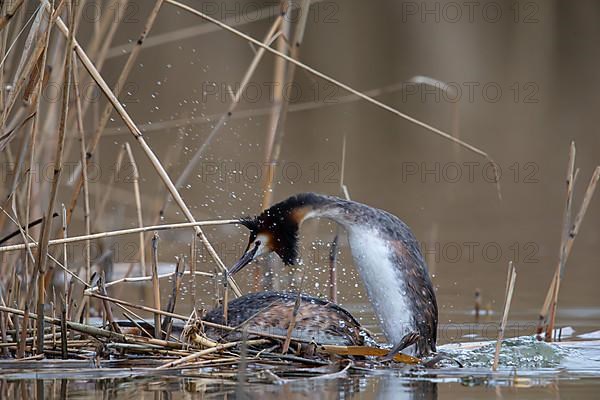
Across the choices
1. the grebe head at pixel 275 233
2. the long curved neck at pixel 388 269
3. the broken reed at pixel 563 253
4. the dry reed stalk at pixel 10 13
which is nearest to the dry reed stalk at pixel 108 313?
the grebe head at pixel 275 233

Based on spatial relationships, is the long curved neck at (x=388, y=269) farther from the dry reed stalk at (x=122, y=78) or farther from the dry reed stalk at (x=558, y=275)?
the dry reed stalk at (x=122, y=78)

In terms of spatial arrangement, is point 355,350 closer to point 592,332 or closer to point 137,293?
point 592,332

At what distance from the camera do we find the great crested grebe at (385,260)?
18.7 ft

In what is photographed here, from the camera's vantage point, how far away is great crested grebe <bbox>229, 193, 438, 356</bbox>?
18.7ft

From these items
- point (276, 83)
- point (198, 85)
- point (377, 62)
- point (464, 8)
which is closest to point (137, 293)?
point (276, 83)

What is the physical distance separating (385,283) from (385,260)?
11cm

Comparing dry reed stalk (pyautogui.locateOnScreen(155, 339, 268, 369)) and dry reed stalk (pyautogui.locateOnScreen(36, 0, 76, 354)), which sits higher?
dry reed stalk (pyautogui.locateOnScreen(36, 0, 76, 354))

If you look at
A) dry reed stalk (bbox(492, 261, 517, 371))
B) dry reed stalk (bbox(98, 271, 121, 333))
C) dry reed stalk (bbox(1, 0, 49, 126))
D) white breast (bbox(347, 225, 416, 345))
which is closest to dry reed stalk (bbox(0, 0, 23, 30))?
dry reed stalk (bbox(1, 0, 49, 126))

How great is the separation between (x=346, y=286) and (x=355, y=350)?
209 cm

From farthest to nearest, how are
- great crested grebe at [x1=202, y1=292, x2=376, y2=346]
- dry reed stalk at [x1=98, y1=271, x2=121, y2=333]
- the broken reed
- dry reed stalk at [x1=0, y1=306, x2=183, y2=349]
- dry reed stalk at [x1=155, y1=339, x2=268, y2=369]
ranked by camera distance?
the broken reed < great crested grebe at [x1=202, y1=292, x2=376, y2=346] < dry reed stalk at [x1=98, y1=271, x2=121, y2=333] < dry reed stalk at [x1=0, y1=306, x2=183, y2=349] < dry reed stalk at [x1=155, y1=339, x2=268, y2=369]

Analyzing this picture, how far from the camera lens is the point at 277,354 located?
16.8 feet

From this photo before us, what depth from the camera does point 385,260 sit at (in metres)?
5.70

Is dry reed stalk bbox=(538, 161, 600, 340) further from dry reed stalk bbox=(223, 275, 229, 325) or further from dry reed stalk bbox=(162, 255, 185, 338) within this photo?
dry reed stalk bbox=(162, 255, 185, 338)

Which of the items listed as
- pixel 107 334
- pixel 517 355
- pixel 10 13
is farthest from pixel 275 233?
pixel 10 13
